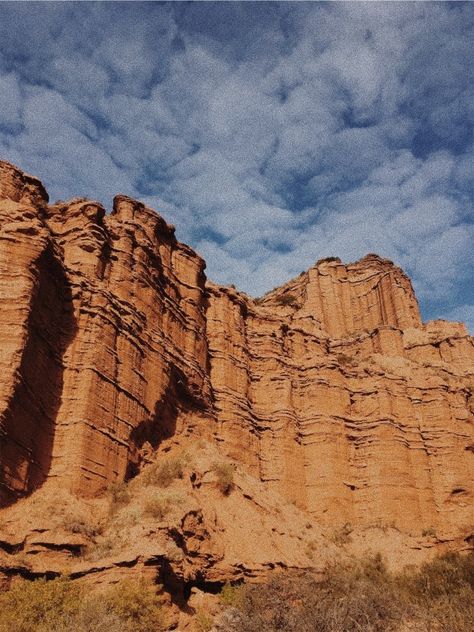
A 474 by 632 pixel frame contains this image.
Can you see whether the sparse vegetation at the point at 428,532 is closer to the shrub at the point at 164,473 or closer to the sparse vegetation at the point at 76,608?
the shrub at the point at 164,473

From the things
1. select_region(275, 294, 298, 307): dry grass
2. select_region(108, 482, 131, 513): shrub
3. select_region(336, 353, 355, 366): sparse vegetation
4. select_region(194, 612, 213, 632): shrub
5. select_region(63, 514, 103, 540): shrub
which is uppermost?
select_region(275, 294, 298, 307): dry grass

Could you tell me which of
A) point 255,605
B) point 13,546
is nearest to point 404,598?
point 255,605

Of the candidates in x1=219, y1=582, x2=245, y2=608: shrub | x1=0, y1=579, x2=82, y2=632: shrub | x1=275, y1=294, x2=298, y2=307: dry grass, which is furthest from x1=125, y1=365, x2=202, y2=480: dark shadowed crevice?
x1=275, y1=294, x2=298, y2=307: dry grass

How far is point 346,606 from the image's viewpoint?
15.6m

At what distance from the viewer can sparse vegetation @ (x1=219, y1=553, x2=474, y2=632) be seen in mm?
14617

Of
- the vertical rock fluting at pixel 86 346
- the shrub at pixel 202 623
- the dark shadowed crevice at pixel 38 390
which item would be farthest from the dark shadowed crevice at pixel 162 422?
the shrub at pixel 202 623

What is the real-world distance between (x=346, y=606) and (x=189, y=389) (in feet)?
52.6

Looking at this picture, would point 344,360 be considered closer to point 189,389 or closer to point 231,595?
point 189,389

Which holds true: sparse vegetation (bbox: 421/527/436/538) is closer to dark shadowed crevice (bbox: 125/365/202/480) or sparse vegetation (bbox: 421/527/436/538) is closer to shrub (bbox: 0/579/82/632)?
dark shadowed crevice (bbox: 125/365/202/480)

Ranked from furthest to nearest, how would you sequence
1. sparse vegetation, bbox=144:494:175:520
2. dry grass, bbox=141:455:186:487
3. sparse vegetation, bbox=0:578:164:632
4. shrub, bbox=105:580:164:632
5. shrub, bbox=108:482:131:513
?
1. dry grass, bbox=141:455:186:487
2. shrub, bbox=108:482:131:513
3. sparse vegetation, bbox=144:494:175:520
4. shrub, bbox=105:580:164:632
5. sparse vegetation, bbox=0:578:164:632

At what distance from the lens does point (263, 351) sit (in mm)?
38969

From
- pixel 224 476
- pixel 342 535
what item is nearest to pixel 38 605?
pixel 224 476

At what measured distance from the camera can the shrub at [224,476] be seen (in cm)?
2302

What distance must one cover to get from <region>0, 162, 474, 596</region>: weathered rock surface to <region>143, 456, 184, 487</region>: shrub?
98cm
